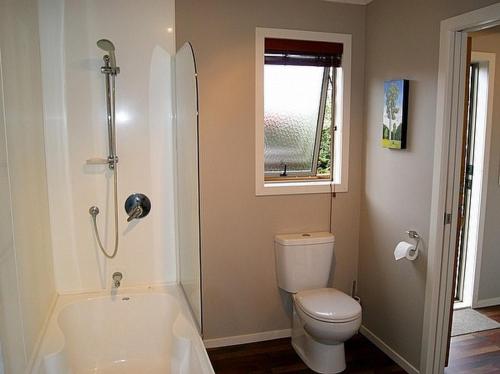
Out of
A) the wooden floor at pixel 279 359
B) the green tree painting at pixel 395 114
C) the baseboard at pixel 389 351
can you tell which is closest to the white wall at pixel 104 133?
the wooden floor at pixel 279 359

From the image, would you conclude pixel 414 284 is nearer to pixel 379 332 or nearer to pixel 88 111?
pixel 379 332

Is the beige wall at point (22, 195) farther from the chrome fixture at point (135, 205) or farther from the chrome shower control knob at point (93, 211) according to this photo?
the chrome fixture at point (135, 205)

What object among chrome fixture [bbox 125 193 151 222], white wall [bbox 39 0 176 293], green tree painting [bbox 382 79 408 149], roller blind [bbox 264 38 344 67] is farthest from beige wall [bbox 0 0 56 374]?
green tree painting [bbox 382 79 408 149]

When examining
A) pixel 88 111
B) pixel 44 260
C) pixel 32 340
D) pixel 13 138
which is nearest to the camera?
pixel 13 138

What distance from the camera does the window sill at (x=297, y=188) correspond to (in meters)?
2.89

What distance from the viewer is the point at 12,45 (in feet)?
5.76

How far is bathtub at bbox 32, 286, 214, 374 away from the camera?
232 cm

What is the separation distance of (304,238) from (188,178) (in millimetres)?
1046

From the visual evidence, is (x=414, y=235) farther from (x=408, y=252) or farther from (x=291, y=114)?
(x=291, y=114)

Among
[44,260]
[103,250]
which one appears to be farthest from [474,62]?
[44,260]

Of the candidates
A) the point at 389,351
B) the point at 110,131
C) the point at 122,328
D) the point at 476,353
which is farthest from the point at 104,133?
the point at 476,353

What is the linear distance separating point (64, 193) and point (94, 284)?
0.59 m

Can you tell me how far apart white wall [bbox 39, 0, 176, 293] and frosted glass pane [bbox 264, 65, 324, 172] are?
80cm

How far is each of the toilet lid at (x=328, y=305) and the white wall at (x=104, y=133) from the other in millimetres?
918
